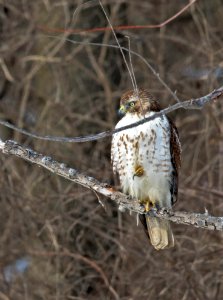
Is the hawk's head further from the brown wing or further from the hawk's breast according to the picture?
the brown wing

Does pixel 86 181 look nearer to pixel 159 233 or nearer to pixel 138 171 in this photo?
pixel 138 171

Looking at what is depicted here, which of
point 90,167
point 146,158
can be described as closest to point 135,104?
point 146,158

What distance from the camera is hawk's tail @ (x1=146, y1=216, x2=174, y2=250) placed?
548 cm

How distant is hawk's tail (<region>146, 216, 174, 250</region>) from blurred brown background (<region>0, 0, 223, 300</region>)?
0.57 m

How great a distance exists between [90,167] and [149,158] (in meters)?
1.96

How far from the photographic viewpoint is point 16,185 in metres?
7.13

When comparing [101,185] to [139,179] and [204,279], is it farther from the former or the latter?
[204,279]

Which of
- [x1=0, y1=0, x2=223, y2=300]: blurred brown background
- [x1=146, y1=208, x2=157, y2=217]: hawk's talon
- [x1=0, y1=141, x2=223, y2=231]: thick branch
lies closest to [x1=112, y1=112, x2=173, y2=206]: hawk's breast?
[x1=146, y1=208, x2=157, y2=217]: hawk's talon

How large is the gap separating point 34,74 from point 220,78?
2.31 metres

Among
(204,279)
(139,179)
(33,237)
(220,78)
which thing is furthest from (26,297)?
(220,78)

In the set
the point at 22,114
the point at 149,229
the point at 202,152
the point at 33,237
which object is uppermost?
the point at 22,114

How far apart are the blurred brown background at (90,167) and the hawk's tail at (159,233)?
57 cm

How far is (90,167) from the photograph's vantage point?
277 inches

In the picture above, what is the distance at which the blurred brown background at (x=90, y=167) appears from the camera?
6449mm
